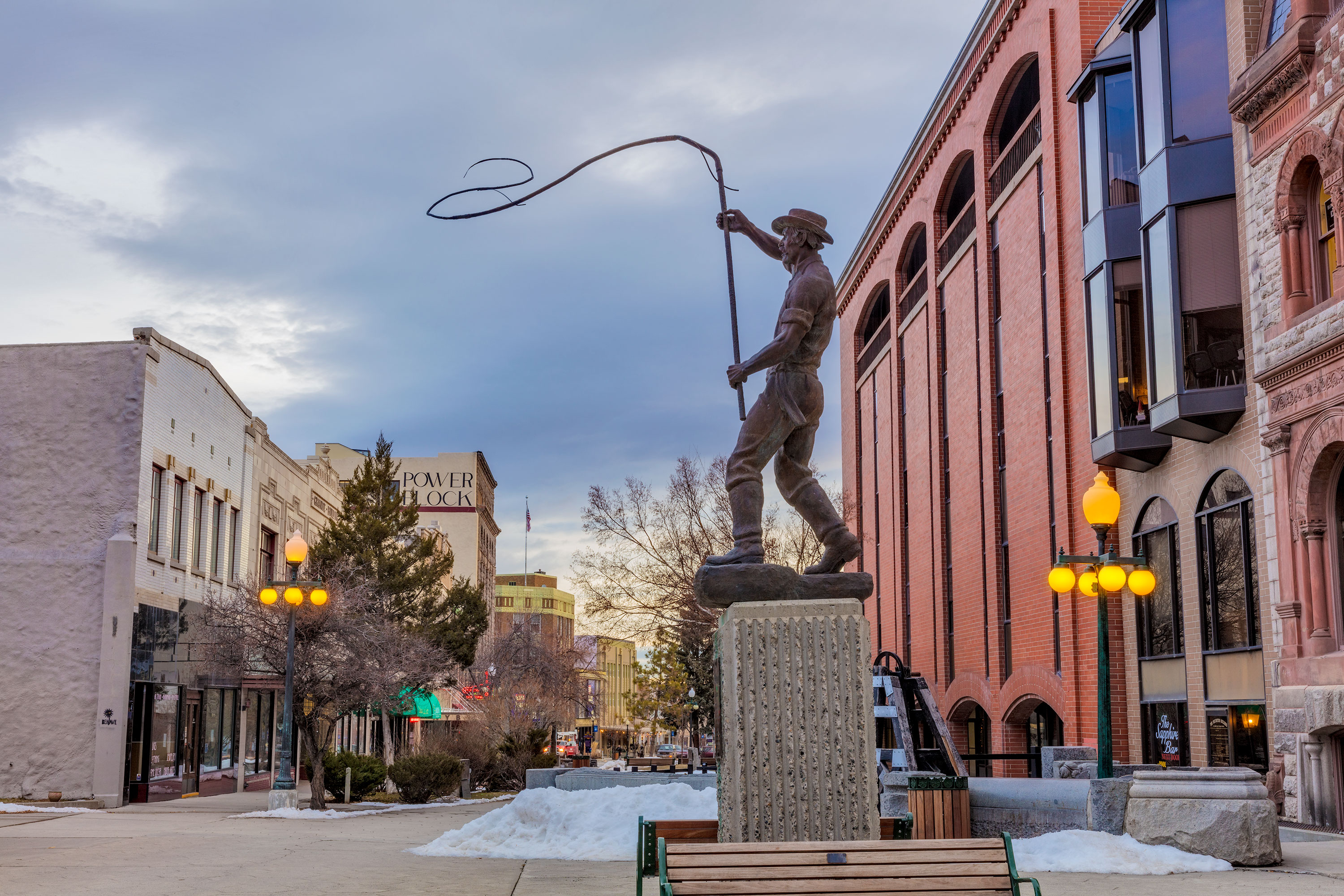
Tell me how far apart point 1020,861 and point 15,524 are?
858 inches

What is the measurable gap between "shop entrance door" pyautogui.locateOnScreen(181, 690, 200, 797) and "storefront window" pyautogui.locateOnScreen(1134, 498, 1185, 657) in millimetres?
20714

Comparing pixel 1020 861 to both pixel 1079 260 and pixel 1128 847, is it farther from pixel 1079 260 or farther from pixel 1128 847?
pixel 1079 260

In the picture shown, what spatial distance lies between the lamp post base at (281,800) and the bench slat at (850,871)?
18827 mm

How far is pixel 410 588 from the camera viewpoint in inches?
1928

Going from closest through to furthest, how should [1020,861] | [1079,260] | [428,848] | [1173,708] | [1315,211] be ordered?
[1020,861]
[428,848]
[1315,211]
[1173,708]
[1079,260]

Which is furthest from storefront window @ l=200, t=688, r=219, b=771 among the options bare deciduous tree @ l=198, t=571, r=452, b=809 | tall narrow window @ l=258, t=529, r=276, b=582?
tall narrow window @ l=258, t=529, r=276, b=582

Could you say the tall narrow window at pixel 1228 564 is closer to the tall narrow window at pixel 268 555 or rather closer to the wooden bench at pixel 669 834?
the wooden bench at pixel 669 834

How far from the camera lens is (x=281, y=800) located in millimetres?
22828

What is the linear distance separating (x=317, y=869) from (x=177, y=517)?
60.4 ft

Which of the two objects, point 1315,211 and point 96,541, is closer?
point 1315,211

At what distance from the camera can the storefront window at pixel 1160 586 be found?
22.5 metres

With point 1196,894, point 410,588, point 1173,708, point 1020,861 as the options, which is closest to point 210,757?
point 410,588

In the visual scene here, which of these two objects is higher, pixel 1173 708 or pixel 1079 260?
pixel 1079 260

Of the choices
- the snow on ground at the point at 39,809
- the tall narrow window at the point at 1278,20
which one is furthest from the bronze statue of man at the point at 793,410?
the snow on ground at the point at 39,809
